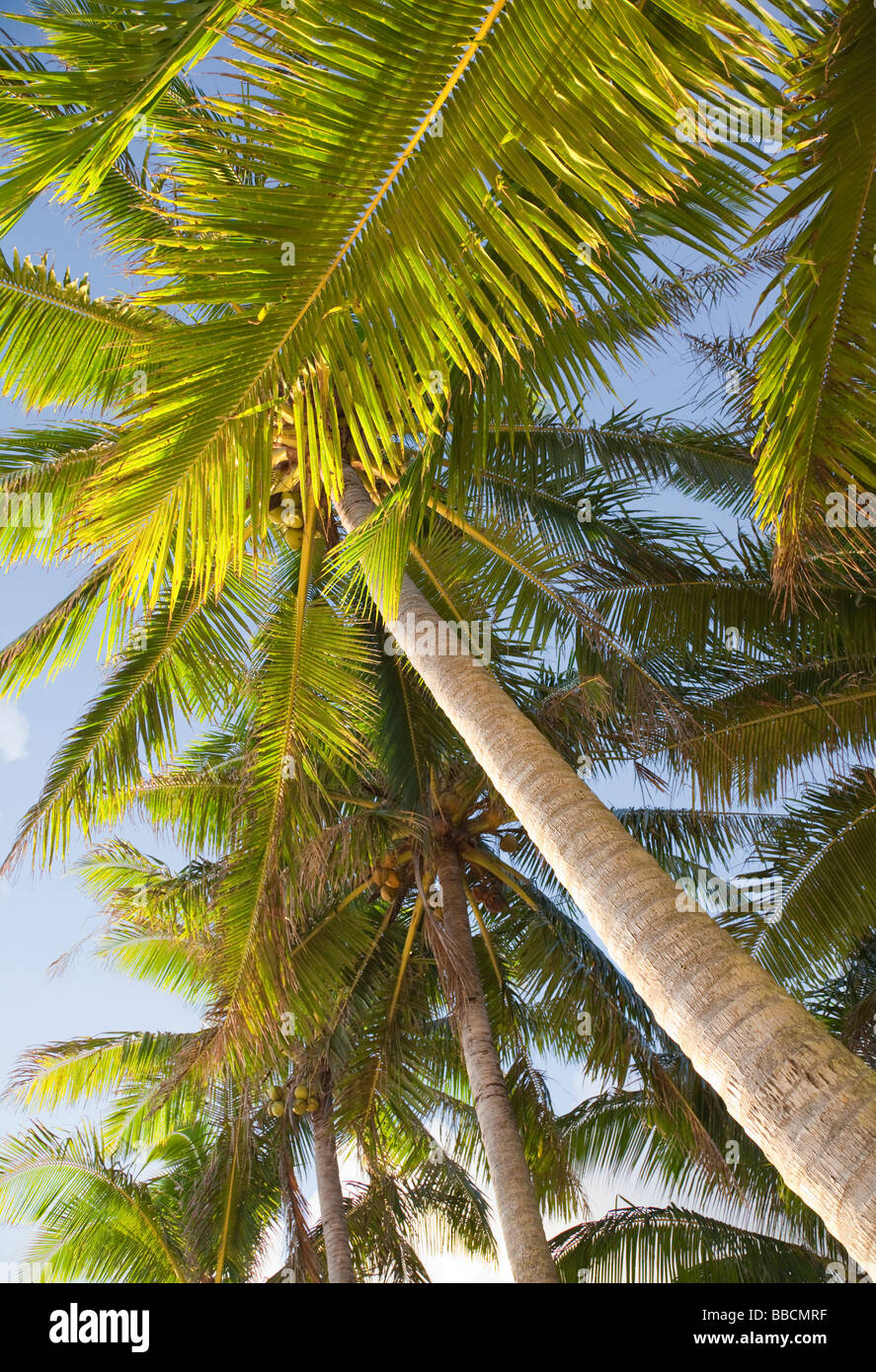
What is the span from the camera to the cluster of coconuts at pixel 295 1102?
1134 cm

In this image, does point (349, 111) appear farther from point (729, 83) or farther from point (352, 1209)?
point (352, 1209)

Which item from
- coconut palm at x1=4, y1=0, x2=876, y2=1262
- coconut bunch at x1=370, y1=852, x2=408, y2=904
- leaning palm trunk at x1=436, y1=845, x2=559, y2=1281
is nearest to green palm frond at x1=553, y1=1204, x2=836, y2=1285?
leaning palm trunk at x1=436, y1=845, x2=559, y2=1281

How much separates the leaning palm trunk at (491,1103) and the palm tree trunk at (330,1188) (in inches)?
135

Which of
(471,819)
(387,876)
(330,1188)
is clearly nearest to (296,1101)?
(330,1188)

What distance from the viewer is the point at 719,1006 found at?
2678 mm

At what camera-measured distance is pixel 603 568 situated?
8297 millimetres

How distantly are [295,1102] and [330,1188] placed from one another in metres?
1.01

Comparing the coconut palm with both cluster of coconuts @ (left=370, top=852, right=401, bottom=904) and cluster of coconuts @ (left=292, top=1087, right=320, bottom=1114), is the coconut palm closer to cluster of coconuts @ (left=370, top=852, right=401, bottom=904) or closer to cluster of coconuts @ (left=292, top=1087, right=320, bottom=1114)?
cluster of coconuts @ (left=370, top=852, right=401, bottom=904)

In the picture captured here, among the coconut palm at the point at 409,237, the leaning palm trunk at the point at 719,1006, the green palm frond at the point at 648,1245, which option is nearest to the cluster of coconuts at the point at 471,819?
the green palm frond at the point at 648,1245

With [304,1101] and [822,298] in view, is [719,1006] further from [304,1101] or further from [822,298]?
[304,1101]

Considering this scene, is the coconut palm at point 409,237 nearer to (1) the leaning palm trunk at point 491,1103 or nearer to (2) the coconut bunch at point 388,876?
(1) the leaning palm trunk at point 491,1103

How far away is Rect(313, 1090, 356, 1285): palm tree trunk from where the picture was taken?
1095 cm
